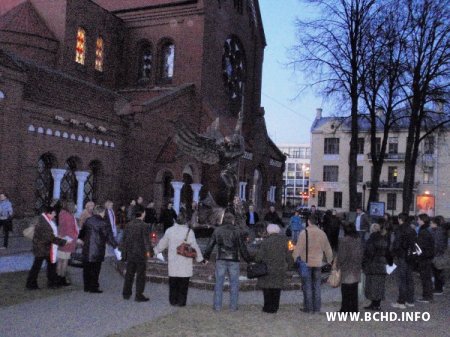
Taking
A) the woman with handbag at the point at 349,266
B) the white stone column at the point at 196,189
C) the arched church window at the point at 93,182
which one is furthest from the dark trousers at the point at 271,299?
the white stone column at the point at 196,189

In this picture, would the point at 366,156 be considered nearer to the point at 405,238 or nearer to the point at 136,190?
the point at 136,190

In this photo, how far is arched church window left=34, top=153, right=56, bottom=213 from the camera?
2142 centimetres

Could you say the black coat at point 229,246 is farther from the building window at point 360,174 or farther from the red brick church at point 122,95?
the building window at point 360,174

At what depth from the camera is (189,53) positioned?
103ft

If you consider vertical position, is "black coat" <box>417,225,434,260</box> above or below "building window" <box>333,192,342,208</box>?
below

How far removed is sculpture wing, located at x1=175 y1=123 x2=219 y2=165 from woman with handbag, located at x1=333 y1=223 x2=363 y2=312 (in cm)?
906

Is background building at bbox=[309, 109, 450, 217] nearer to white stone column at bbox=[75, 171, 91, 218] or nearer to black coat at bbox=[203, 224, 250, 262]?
white stone column at bbox=[75, 171, 91, 218]

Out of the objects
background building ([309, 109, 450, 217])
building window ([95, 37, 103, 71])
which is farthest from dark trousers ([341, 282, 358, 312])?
background building ([309, 109, 450, 217])

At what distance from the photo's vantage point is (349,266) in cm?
921

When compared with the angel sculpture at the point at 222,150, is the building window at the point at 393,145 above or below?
above

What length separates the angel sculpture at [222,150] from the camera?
56.5 ft

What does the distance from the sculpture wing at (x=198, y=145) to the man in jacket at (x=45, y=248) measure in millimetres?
8027

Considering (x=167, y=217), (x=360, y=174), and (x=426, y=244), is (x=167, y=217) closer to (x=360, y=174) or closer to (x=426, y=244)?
(x=426, y=244)

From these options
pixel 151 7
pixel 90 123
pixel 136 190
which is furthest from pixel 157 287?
pixel 151 7
